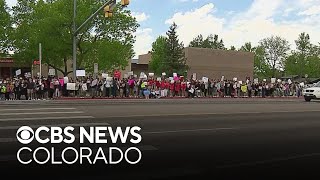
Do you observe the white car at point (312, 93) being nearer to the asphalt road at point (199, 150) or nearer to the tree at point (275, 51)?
the asphalt road at point (199, 150)

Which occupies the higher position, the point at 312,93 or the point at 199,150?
the point at 312,93

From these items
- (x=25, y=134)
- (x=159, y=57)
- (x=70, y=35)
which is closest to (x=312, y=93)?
(x=70, y=35)

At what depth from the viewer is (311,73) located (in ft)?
300

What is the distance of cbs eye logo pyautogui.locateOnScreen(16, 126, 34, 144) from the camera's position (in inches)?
401

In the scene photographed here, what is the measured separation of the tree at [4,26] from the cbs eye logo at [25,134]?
35916 mm

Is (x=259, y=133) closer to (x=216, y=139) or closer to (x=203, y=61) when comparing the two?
(x=216, y=139)

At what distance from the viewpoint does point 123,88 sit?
105 feet

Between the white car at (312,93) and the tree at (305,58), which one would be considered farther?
the tree at (305,58)

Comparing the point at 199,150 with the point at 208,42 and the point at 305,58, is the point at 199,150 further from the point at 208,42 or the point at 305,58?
the point at 208,42

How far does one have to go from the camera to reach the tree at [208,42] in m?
128

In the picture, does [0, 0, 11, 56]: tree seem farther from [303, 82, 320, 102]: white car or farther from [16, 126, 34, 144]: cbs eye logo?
[16, 126, 34, 144]: cbs eye logo


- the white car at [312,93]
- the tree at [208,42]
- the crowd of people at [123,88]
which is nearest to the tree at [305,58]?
the tree at [208,42]

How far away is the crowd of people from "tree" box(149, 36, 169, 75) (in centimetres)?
3193

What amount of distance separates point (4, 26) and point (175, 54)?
31.1m
